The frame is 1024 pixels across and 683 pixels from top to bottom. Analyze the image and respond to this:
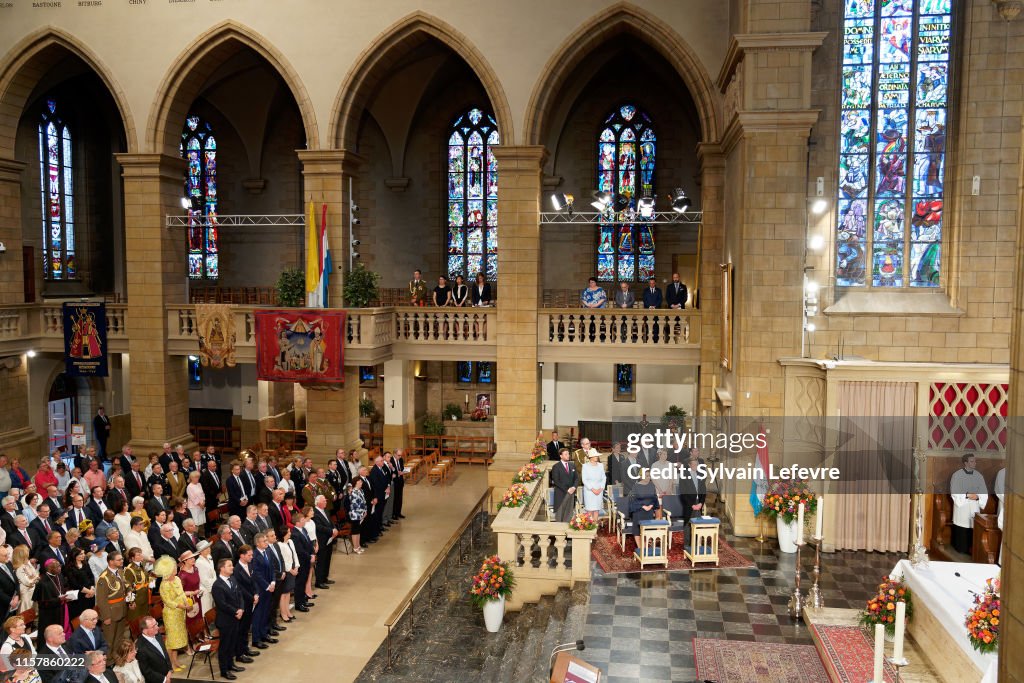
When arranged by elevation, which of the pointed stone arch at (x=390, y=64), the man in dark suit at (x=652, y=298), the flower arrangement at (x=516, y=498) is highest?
the pointed stone arch at (x=390, y=64)

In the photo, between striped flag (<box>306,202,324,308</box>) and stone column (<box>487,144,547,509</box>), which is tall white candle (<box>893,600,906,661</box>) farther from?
striped flag (<box>306,202,324,308</box>)

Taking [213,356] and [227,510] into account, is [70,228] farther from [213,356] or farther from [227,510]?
[227,510]

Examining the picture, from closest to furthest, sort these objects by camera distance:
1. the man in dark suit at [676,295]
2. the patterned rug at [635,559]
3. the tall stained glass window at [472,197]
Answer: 1. the patterned rug at [635,559]
2. the man in dark suit at [676,295]
3. the tall stained glass window at [472,197]

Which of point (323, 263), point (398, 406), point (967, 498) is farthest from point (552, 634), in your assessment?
point (398, 406)

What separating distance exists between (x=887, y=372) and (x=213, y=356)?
44.4ft

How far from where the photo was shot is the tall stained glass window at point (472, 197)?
911 inches

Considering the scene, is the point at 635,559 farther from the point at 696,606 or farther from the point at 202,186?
the point at 202,186

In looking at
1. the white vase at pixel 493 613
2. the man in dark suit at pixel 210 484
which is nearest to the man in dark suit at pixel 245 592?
the white vase at pixel 493 613

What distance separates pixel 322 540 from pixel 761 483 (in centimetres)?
707

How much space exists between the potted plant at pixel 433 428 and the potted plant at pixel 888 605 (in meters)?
14.4

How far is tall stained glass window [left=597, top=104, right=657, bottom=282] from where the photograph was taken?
73.0 ft

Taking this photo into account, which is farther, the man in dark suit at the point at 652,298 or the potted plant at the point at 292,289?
the potted plant at the point at 292,289

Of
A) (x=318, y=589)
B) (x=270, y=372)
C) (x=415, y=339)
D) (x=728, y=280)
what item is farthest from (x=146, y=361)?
(x=728, y=280)
